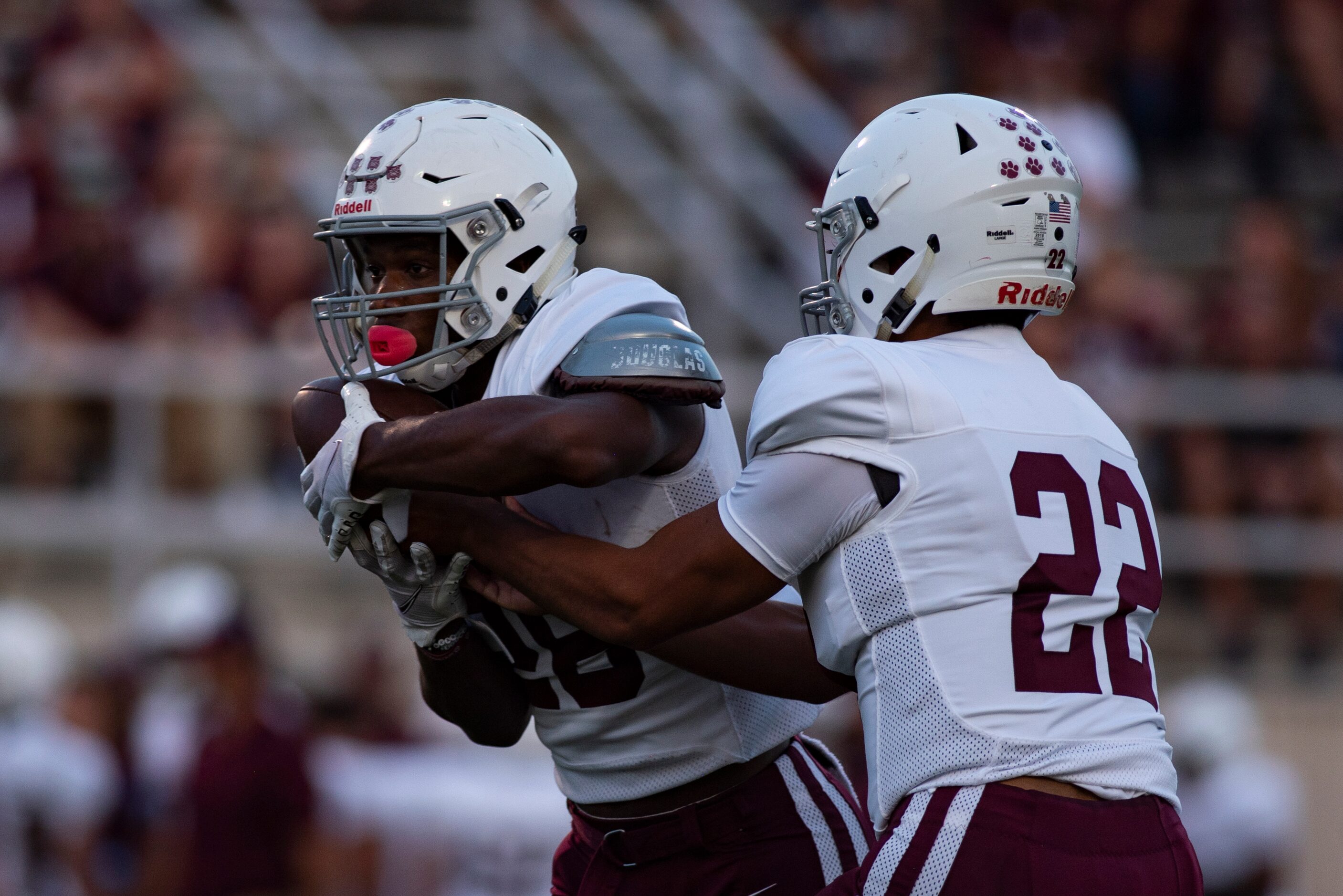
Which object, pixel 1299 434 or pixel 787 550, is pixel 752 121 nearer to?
pixel 1299 434

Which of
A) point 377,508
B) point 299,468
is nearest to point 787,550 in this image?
point 377,508

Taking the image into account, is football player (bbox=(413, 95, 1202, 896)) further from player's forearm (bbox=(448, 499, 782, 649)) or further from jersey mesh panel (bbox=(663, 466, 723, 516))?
jersey mesh panel (bbox=(663, 466, 723, 516))

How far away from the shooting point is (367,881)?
7234 millimetres

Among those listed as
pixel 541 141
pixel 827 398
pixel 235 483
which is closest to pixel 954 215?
pixel 827 398

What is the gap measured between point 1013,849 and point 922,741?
0.68 feet

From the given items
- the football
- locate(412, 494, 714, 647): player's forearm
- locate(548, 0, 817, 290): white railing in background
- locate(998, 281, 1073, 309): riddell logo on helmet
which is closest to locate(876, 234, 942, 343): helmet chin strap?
locate(998, 281, 1073, 309): riddell logo on helmet

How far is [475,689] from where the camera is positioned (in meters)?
3.41

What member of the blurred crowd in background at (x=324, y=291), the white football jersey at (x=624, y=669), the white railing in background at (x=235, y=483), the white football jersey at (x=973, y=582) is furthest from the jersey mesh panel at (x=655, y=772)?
the white railing in background at (x=235, y=483)

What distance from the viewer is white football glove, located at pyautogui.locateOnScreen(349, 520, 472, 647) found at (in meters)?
3.04

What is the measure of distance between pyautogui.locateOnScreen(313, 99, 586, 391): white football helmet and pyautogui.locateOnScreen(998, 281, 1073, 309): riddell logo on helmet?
88 cm

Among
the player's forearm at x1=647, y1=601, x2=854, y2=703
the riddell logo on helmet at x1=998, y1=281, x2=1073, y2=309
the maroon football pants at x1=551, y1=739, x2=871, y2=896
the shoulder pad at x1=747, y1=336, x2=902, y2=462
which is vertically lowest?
the maroon football pants at x1=551, y1=739, x2=871, y2=896

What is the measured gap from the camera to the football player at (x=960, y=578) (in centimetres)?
263

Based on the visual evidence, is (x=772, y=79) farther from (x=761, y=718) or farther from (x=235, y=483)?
(x=761, y=718)

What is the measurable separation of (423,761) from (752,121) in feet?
12.9
